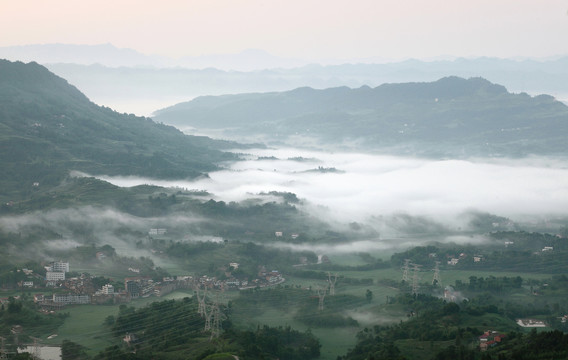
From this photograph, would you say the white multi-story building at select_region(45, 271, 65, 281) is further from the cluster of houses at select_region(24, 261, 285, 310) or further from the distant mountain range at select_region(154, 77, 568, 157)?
the distant mountain range at select_region(154, 77, 568, 157)

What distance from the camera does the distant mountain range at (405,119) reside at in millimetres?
94312

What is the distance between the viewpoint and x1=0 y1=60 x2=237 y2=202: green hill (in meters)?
50.2

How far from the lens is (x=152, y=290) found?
32594 mm

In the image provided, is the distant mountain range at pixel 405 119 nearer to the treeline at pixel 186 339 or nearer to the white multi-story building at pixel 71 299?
the white multi-story building at pixel 71 299

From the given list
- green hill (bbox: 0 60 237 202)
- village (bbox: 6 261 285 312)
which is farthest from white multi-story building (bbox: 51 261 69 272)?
green hill (bbox: 0 60 237 202)

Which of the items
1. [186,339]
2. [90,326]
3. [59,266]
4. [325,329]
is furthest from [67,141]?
[186,339]

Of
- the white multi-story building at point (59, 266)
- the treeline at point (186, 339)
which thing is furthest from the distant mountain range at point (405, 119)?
the treeline at point (186, 339)

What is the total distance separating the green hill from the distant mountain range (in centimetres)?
3099

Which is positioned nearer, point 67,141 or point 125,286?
point 125,286

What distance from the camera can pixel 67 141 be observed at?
2245 inches

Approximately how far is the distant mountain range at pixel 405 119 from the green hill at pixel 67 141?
102ft

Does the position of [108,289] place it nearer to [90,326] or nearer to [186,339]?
[90,326]

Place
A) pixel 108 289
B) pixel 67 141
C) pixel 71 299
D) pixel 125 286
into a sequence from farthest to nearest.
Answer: pixel 67 141
pixel 125 286
pixel 108 289
pixel 71 299

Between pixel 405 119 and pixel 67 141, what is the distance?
58779 millimetres
